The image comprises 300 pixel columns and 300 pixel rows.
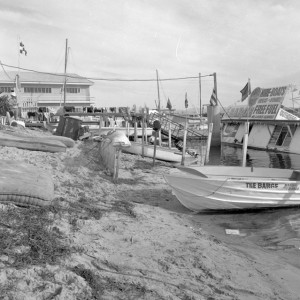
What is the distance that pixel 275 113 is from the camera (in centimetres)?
3891

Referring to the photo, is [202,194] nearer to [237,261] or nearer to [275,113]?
[237,261]

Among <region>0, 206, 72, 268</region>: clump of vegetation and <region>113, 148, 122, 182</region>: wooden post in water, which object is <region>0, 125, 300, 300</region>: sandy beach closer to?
<region>0, 206, 72, 268</region>: clump of vegetation

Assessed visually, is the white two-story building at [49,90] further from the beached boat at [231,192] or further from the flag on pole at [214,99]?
the beached boat at [231,192]

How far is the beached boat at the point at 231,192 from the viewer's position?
11.1 metres

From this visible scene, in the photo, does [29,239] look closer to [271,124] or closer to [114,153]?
[114,153]

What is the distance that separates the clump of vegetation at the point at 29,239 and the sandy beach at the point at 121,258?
0.01m

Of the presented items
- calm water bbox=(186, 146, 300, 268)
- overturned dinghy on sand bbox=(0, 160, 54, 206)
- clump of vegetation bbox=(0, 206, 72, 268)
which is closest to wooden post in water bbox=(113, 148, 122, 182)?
calm water bbox=(186, 146, 300, 268)

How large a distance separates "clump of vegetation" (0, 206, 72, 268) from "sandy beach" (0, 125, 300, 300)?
13 millimetres

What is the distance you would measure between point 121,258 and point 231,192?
619cm

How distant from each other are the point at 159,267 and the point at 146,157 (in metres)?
16.1

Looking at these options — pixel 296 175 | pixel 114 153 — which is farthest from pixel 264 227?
pixel 114 153

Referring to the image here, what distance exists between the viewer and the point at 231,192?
441 inches

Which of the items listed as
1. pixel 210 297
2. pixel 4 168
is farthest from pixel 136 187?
pixel 210 297

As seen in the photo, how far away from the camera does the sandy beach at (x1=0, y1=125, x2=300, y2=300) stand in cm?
442
